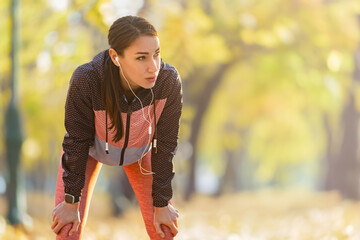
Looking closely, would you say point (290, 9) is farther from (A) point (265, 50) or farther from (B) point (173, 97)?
(B) point (173, 97)

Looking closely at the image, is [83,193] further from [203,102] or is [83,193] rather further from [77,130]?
[203,102]

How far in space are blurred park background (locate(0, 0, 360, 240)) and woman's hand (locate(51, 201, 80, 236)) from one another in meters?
3.46

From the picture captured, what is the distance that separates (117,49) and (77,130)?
0.56m

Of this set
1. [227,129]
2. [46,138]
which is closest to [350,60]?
[227,129]

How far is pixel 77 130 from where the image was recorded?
2.94 metres

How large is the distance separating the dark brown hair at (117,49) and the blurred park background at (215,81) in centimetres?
366

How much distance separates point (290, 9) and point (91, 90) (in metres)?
9.16

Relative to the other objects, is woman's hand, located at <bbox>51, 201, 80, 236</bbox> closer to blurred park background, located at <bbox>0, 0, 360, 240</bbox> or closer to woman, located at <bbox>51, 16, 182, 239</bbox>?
woman, located at <bbox>51, 16, 182, 239</bbox>

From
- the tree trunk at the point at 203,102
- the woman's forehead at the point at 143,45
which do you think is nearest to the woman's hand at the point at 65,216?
the woman's forehead at the point at 143,45

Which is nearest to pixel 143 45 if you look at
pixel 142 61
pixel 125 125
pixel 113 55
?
pixel 142 61

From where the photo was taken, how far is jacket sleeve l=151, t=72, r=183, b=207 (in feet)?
10.2

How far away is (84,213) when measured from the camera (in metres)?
3.11

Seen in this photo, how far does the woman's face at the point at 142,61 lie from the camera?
9.10ft

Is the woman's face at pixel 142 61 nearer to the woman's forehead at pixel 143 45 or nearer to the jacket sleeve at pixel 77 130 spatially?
the woman's forehead at pixel 143 45
